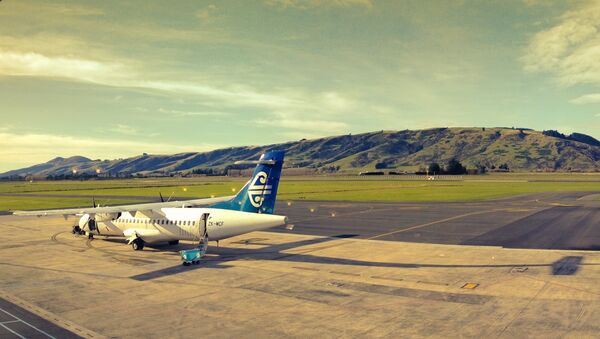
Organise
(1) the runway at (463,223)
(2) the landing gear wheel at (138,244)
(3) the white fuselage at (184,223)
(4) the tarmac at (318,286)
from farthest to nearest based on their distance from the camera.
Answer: (1) the runway at (463,223) < (2) the landing gear wheel at (138,244) < (3) the white fuselage at (184,223) < (4) the tarmac at (318,286)

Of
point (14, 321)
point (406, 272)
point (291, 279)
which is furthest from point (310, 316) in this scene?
point (14, 321)

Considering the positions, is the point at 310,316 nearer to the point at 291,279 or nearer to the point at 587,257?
the point at 291,279

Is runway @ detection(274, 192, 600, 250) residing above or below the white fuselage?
below

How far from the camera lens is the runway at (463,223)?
132ft

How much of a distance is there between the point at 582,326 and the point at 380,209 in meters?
51.4

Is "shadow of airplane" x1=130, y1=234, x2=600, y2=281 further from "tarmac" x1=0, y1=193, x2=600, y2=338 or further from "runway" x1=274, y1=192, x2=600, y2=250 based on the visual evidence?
"runway" x1=274, y1=192, x2=600, y2=250

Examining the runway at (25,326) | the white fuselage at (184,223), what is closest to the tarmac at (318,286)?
the runway at (25,326)

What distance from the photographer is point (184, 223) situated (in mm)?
34688

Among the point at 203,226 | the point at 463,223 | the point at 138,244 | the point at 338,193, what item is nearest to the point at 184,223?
the point at 203,226

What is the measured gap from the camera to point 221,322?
62.5 ft

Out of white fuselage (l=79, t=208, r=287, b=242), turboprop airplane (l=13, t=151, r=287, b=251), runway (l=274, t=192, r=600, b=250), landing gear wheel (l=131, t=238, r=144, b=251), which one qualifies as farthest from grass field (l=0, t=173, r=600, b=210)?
turboprop airplane (l=13, t=151, r=287, b=251)

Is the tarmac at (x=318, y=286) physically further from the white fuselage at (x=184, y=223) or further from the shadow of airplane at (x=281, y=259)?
the white fuselage at (x=184, y=223)

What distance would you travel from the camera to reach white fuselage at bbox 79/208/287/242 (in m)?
32.3

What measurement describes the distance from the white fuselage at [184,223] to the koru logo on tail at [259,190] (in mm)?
996
